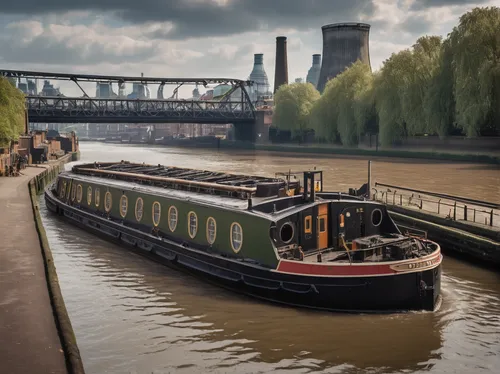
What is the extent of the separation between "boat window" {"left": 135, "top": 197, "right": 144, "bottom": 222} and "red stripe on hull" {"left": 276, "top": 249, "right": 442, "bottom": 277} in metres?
9.15

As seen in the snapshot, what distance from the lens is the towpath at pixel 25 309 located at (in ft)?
34.9

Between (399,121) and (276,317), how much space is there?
57961 mm

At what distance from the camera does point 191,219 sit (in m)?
19.9

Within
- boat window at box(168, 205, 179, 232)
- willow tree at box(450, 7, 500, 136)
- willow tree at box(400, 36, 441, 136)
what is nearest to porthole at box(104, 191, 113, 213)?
boat window at box(168, 205, 179, 232)

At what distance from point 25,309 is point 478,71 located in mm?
51812

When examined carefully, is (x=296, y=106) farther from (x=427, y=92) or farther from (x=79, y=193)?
(x=79, y=193)

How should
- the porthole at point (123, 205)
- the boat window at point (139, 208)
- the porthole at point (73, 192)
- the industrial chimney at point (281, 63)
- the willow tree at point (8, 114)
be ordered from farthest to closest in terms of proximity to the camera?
the industrial chimney at point (281, 63) → the willow tree at point (8, 114) → the porthole at point (73, 192) → the porthole at point (123, 205) → the boat window at point (139, 208)

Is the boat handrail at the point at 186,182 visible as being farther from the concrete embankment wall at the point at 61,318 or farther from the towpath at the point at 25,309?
the towpath at the point at 25,309

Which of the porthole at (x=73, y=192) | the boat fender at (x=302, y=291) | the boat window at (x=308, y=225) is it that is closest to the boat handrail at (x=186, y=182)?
the porthole at (x=73, y=192)

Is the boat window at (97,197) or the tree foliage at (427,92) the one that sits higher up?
the tree foliage at (427,92)

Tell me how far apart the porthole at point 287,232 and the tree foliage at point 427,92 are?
148 feet

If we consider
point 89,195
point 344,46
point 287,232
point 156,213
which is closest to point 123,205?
point 156,213

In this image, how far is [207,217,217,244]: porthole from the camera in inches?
731

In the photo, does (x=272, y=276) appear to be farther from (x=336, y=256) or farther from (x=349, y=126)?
(x=349, y=126)
